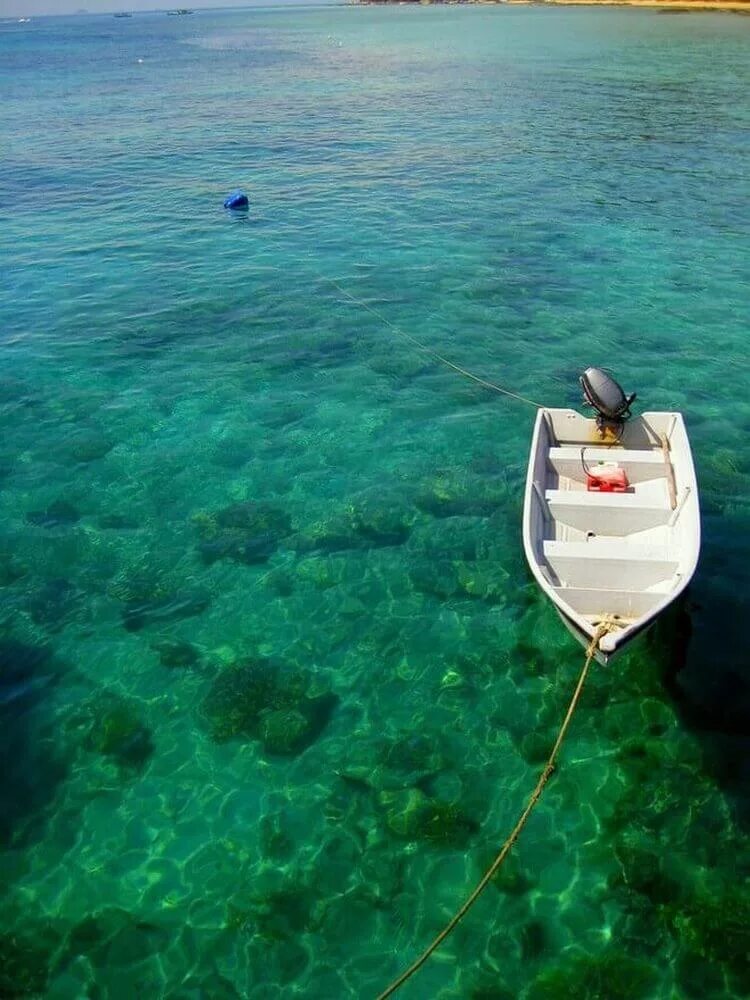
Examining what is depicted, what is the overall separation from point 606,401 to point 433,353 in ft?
29.6

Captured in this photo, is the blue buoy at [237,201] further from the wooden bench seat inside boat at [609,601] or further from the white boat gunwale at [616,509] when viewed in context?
the wooden bench seat inside boat at [609,601]

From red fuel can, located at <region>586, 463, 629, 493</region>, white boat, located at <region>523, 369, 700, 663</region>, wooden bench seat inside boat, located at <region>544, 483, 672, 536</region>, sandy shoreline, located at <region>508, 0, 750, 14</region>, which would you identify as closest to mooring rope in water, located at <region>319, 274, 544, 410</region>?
white boat, located at <region>523, 369, 700, 663</region>

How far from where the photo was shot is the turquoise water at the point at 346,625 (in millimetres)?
10539

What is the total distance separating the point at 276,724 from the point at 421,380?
13.3 m

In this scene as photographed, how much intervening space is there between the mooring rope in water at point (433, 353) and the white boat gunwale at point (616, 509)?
3.53 m

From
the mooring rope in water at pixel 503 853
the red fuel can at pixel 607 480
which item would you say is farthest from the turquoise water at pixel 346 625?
the red fuel can at pixel 607 480

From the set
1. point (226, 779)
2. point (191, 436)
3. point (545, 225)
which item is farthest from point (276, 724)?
point (545, 225)

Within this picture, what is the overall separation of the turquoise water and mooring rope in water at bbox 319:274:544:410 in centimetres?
38

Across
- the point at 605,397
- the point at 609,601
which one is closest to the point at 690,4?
the point at 605,397

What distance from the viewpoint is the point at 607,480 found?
15828 millimetres

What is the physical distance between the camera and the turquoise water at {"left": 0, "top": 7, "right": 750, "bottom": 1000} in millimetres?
10539

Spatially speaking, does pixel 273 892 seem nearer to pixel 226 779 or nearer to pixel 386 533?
pixel 226 779

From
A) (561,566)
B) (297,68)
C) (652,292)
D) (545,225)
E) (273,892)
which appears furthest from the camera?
(297,68)

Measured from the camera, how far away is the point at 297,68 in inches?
3871
